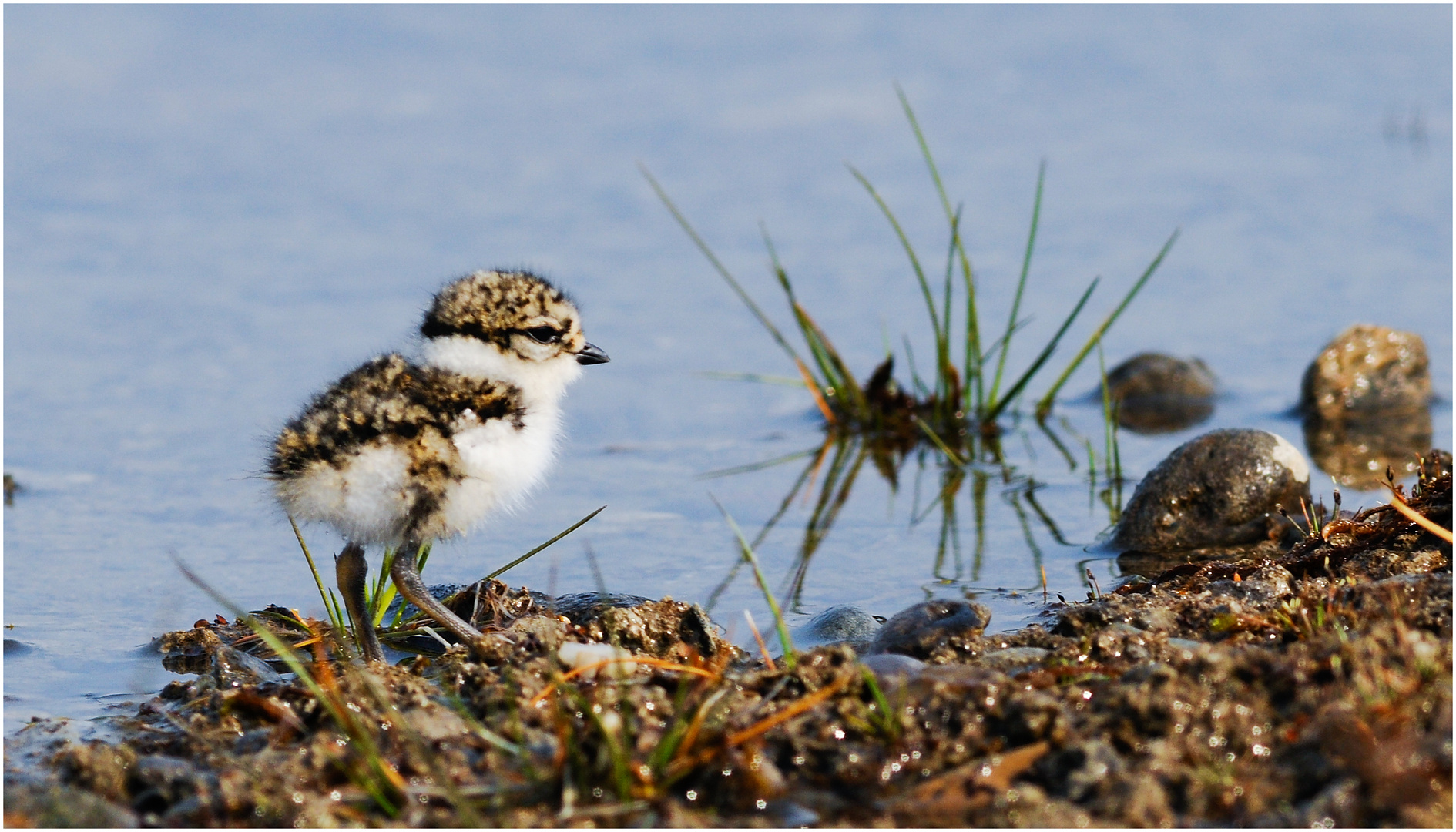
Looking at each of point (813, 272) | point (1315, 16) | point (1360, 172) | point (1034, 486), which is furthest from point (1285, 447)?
point (1315, 16)

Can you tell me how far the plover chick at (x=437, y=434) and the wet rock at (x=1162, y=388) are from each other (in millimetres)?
3914

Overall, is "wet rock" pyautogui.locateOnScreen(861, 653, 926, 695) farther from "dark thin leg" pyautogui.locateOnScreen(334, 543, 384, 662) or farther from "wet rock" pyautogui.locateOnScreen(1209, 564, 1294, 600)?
"dark thin leg" pyautogui.locateOnScreen(334, 543, 384, 662)

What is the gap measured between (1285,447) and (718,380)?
10.6 feet

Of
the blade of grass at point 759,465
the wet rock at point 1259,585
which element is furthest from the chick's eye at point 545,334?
the blade of grass at point 759,465

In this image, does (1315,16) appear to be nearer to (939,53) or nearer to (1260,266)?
(939,53)

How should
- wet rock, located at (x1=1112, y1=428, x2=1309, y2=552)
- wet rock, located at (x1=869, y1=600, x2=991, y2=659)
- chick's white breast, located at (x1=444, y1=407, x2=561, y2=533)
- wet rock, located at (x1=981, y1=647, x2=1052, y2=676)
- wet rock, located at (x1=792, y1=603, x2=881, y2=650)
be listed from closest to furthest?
wet rock, located at (x1=981, y1=647, x2=1052, y2=676), wet rock, located at (x1=869, y1=600, x2=991, y2=659), chick's white breast, located at (x1=444, y1=407, x2=561, y2=533), wet rock, located at (x1=792, y1=603, x2=881, y2=650), wet rock, located at (x1=1112, y1=428, x2=1309, y2=552)

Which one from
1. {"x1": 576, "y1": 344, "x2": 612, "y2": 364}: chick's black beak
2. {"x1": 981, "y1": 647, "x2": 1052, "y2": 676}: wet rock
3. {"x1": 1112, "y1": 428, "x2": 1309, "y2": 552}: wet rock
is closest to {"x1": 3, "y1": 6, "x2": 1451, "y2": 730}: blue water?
{"x1": 1112, "y1": 428, "x2": 1309, "y2": 552}: wet rock

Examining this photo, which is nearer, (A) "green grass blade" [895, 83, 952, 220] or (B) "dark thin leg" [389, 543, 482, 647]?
(B) "dark thin leg" [389, 543, 482, 647]

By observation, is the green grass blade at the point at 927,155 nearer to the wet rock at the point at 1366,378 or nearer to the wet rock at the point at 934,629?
the wet rock at the point at 1366,378

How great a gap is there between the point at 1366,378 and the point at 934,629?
4178 mm

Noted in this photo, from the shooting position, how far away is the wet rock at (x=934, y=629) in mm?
4055

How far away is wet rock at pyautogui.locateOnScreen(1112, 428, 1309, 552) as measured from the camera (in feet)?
18.1

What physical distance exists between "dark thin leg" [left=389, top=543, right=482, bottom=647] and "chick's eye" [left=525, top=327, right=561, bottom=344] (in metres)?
0.71

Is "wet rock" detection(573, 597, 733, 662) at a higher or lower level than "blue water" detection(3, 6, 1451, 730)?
lower
